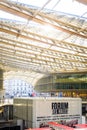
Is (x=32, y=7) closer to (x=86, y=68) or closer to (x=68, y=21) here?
(x=68, y=21)

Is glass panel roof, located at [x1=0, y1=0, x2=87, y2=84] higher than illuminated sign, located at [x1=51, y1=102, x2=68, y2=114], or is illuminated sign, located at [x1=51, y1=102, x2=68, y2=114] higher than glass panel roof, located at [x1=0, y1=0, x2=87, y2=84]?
glass panel roof, located at [x1=0, y1=0, x2=87, y2=84]

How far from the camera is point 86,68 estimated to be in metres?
47.3

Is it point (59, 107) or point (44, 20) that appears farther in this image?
point (59, 107)

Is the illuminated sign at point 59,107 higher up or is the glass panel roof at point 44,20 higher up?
the glass panel roof at point 44,20

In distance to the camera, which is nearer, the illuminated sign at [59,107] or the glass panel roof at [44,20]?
the glass panel roof at [44,20]

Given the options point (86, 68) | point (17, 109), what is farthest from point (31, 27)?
point (86, 68)

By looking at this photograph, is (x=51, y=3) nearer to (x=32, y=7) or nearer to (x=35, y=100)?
(x=32, y=7)

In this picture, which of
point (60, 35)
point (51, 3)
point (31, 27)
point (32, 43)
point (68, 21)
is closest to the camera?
point (51, 3)

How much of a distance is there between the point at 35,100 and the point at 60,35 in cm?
597

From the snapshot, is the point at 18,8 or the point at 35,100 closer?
the point at 18,8

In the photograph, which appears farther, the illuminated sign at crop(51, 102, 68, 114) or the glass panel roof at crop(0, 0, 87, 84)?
the illuminated sign at crop(51, 102, 68, 114)

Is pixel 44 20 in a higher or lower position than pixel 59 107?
higher

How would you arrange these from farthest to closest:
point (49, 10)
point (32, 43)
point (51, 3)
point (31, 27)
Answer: point (32, 43) → point (31, 27) → point (49, 10) → point (51, 3)

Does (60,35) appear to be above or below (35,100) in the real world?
above
